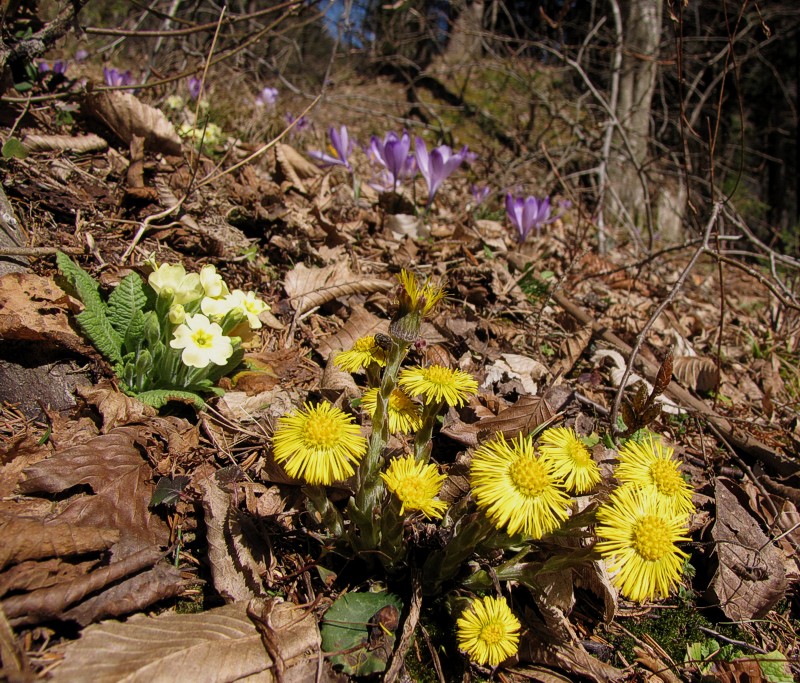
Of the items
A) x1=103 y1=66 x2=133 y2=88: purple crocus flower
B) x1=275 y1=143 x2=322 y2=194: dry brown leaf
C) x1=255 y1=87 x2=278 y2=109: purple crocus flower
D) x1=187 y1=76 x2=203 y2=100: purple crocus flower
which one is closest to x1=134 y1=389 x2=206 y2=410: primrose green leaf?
x1=275 y1=143 x2=322 y2=194: dry brown leaf

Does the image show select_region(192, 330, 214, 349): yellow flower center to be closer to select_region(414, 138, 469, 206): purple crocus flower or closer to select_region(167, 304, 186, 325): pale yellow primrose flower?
select_region(167, 304, 186, 325): pale yellow primrose flower

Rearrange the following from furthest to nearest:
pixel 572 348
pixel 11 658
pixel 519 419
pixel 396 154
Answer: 1. pixel 396 154
2. pixel 572 348
3. pixel 519 419
4. pixel 11 658

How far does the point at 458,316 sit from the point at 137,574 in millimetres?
1604

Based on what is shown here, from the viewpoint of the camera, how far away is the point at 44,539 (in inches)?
46.0

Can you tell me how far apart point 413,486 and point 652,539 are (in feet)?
1.71

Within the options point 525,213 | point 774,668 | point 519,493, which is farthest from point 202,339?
point 525,213

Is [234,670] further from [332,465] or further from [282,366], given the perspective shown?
[282,366]

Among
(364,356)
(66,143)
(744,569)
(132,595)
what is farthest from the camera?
(66,143)

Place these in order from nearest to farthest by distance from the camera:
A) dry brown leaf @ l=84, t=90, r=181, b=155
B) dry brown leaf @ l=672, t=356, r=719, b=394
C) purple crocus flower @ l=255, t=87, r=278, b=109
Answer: dry brown leaf @ l=672, t=356, r=719, b=394, dry brown leaf @ l=84, t=90, r=181, b=155, purple crocus flower @ l=255, t=87, r=278, b=109

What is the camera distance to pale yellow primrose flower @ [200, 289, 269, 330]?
5.66 ft

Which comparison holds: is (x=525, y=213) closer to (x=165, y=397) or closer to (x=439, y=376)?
(x=439, y=376)

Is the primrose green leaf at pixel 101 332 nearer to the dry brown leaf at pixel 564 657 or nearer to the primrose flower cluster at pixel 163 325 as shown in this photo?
the primrose flower cluster at pixel 163 325

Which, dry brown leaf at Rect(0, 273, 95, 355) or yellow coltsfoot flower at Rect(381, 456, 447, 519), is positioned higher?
yellow coltsfoot flower at Rect(381, 456, 447, 519)

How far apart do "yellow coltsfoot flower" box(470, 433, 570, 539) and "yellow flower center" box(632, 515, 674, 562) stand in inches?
6.2
